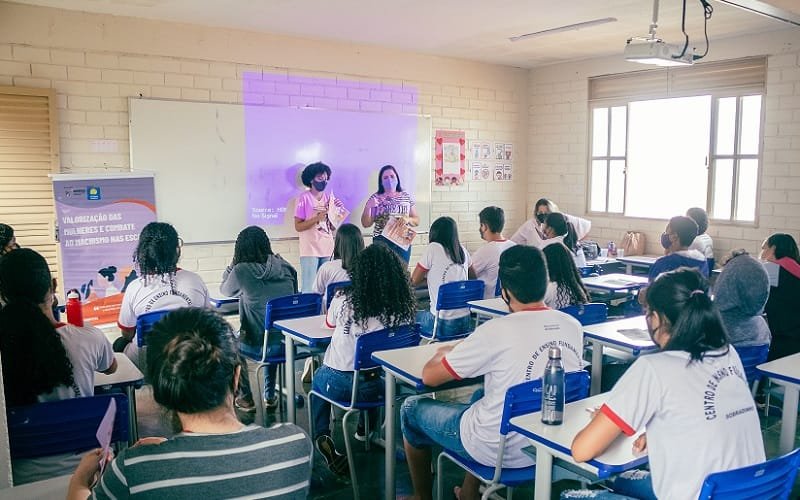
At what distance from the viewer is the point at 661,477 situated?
1888mm

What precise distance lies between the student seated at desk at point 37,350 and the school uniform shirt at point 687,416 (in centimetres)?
192

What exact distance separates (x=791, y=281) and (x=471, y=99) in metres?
4.75

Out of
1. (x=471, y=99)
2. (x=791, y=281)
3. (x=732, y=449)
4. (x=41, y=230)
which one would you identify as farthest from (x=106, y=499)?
(x=471, y=99)

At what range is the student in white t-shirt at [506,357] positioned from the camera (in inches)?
97.2

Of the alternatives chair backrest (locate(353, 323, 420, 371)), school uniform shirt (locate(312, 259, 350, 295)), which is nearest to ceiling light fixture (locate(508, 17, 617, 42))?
school uniform shirt (locate(312, 259, 350, 295))

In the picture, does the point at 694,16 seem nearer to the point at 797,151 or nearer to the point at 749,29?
the point at 749,29

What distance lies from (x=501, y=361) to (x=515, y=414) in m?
0.20

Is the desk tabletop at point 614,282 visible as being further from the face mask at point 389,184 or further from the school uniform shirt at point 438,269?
the face mask at point 389,184

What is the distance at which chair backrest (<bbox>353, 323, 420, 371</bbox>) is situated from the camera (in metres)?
3.16

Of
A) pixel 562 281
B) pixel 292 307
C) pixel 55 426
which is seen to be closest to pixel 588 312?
pixel 562 281

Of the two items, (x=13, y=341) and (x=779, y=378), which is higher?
(x=13, y=341)

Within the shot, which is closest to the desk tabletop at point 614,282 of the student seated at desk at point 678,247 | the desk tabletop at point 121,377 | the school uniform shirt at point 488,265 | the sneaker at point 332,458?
the student seated at desk at point 678,247

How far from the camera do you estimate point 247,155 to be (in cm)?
649

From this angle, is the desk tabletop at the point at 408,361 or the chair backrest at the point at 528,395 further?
the desk tabletop at the point at 408,361
